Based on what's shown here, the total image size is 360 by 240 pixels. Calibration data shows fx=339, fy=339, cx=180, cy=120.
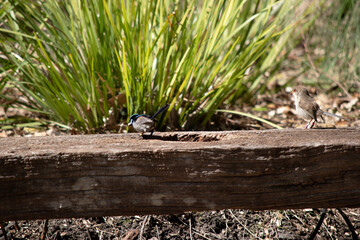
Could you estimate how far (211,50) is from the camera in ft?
7.49

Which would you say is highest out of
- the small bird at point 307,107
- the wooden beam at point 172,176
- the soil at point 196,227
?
the wooden beam at point 172,176

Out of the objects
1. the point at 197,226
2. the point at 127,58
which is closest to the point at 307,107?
the point at 197,226

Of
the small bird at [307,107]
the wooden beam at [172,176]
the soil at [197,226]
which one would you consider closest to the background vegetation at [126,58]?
the small bird at [307,107]

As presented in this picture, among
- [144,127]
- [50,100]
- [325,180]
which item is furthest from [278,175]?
[50,100]

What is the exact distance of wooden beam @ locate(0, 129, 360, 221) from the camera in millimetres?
1298

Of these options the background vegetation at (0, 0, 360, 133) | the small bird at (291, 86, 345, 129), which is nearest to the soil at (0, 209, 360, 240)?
the small bird at (291, 86, 345, 129)

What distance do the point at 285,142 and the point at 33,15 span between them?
76.6 inches

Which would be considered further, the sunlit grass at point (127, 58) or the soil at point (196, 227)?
the sunlit grass at point (127, 58)

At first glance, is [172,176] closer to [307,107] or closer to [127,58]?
[307,107]

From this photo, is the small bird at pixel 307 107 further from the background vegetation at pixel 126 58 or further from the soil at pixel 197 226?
the soil at pixel 197 226

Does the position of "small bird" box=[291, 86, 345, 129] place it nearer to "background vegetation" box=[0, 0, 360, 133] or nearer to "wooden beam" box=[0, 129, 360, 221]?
"background vegetation" box=[0, 0, 360, 133]

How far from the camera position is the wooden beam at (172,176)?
51.1 inches

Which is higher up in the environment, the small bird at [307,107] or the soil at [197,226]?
the small bird at [307,107]

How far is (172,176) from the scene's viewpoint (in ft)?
4.34
